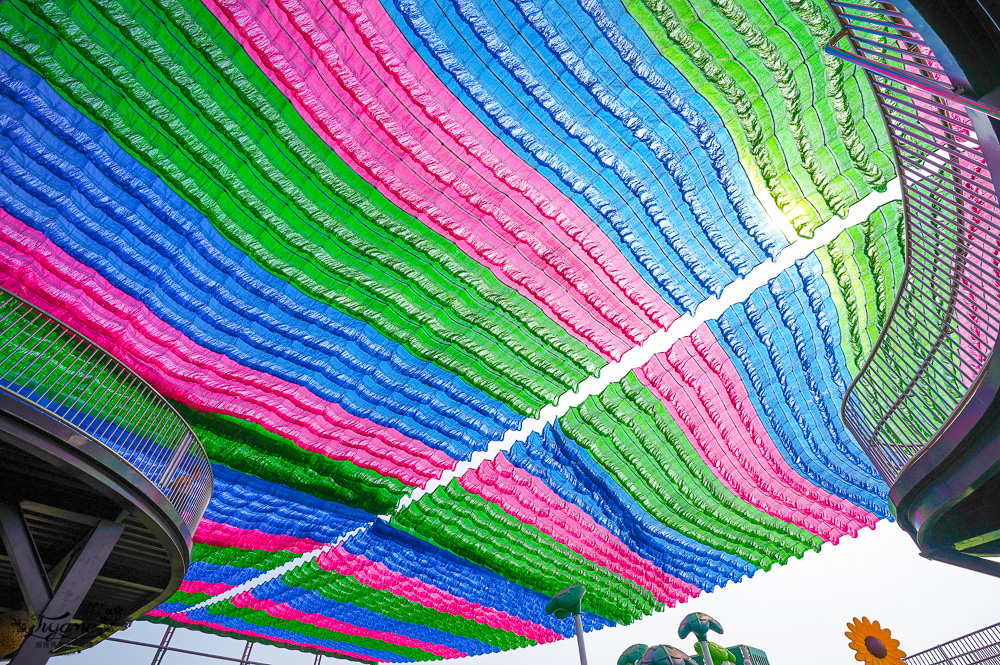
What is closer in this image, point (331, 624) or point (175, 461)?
point (175, 461)

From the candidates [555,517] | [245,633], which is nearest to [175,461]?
[555,517]

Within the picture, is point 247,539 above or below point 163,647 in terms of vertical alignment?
above

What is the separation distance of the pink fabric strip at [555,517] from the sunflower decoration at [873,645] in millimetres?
4944

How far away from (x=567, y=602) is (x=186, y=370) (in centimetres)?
747

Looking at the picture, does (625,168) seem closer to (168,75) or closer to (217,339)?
(168,75)

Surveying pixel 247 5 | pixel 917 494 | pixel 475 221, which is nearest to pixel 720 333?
pixel 917 494

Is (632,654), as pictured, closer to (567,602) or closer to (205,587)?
(567,602)

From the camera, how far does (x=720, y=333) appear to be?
28.0 ft

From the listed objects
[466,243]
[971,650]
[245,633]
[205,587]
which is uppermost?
[466,243]

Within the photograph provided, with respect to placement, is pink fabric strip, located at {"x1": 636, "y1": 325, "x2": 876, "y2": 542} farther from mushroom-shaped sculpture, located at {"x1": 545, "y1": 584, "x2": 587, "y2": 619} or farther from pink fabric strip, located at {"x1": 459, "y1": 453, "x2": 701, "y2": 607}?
mushroom-shaped sculpture, located at {"x1": 545, "y1": 584, "x2": 587, "y2": 619}

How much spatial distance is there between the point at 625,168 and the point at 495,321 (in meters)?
2.81

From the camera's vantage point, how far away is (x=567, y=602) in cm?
1022

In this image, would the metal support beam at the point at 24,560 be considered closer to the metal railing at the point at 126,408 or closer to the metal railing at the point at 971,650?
the metal railing at the point at 126,408

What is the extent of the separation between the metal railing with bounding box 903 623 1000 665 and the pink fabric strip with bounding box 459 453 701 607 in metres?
5.57
